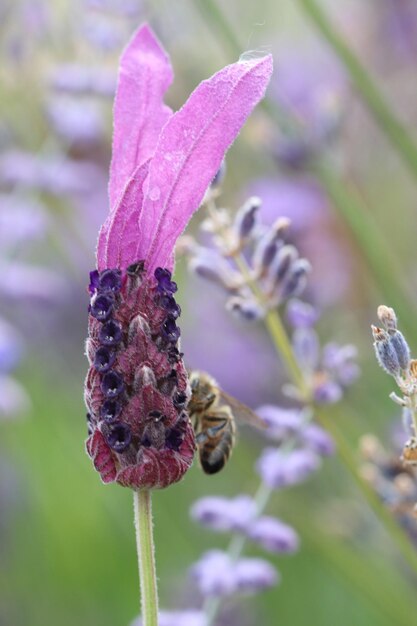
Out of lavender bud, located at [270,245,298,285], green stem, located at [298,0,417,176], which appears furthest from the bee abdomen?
green stem, located at [298,0,417,176]

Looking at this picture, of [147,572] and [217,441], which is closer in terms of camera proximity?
[147,572]

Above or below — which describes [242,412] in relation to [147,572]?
above

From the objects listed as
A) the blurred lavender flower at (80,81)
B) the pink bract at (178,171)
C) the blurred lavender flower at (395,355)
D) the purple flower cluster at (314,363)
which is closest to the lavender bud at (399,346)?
the blurred lavender flower at (395,355)

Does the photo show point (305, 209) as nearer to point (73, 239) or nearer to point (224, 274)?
point (73, 239)

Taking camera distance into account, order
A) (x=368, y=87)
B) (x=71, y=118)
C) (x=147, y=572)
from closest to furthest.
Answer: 1. (x=147, y=572)
2. (x=368, y=87)
3. (x=71, y=118)

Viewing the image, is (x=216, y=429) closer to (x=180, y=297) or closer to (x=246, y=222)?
(x=246, y=222)

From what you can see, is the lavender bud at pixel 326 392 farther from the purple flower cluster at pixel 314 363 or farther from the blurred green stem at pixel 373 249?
the blurred green stem at pixel 373 249

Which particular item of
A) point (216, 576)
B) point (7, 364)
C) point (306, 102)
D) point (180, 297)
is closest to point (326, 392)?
point (216, 576)

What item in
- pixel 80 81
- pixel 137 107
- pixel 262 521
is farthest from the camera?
pixel 80 81
